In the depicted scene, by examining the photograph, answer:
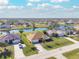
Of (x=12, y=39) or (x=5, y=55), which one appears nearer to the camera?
(x=5, y=55)

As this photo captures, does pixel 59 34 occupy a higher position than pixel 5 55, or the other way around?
pixel 5 55

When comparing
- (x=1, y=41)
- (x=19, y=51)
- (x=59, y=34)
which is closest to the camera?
(x=19, y=51)

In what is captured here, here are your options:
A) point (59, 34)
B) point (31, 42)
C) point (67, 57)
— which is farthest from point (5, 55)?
point (59, 34)

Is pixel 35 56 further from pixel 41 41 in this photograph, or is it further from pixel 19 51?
pixel 41 41

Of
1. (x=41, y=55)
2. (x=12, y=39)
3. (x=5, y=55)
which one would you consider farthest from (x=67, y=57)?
(x=12, y=39)

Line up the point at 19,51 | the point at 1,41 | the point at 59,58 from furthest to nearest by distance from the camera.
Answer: the point at 1,41
the point at 19,51
the point at 59,58

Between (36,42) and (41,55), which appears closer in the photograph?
(41,55)

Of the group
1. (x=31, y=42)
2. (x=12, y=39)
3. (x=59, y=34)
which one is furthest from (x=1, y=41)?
(x=59, y=34)

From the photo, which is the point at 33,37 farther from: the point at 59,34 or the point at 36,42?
the point at 59,34
